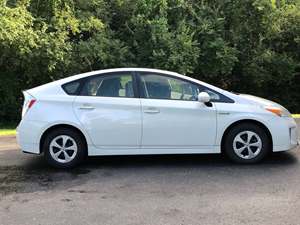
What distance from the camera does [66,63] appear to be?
50.5 ft

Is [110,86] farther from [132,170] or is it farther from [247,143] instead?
[247,143]

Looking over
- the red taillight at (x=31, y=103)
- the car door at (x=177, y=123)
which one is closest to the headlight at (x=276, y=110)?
the car door at (x=177, y=123)

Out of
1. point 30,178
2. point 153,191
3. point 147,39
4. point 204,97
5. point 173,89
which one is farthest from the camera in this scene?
point 147,39

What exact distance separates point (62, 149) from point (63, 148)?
0.02m

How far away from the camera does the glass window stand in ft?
24.8

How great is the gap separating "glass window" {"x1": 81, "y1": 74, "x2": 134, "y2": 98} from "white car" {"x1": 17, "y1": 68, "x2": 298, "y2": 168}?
0.02 m

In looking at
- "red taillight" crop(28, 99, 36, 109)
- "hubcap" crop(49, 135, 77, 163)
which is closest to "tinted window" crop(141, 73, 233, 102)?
"hubcap" crop(49, 135, 77, 163)

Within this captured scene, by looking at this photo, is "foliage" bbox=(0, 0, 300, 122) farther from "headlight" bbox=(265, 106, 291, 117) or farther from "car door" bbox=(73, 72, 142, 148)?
"headlight" bbox=(265, 106, 291, 117)

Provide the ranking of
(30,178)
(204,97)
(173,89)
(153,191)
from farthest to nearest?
1. (173,89)
2. (204,97)
3. (30,178)
4. (153,191)

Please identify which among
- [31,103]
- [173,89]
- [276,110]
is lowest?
[276,110]

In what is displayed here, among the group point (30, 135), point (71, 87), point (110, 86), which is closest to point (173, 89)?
point (110, 86)

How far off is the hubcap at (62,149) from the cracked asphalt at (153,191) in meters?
0.22

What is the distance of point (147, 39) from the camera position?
650 inches

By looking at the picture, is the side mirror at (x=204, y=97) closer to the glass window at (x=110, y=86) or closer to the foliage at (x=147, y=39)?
the glass window at (x=110, y=86)
